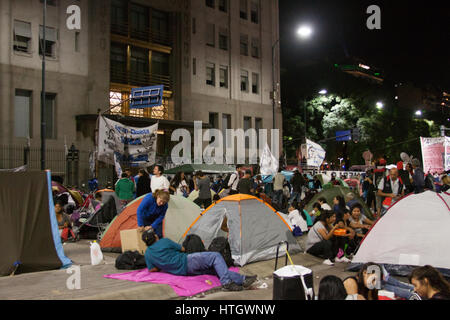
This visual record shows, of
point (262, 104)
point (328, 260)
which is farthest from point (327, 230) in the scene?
point (262, 104)

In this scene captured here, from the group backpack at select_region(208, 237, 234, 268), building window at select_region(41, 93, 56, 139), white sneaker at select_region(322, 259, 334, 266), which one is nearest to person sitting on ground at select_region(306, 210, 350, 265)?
white sneaker at select_region(322, 259, 334, 266)

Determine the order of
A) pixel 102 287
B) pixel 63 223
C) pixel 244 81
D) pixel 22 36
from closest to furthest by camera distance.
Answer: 1. pixel 102 287
2. pixel 63 223
3. pixel 22 36
4. pixel 244 81

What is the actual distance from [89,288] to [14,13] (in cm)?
2330

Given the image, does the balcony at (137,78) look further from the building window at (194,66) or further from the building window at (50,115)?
the building window at (50,115)

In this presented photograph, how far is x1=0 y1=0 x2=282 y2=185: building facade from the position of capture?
26.5 meters

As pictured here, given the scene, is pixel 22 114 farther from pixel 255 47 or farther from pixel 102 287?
pixel 102 287

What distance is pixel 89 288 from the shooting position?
7629 millimetres

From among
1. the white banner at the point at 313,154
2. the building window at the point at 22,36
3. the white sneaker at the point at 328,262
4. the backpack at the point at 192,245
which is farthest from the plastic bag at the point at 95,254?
the building window at the point at 22,36

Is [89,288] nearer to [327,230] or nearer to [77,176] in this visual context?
[327,230]

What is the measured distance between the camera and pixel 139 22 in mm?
33688

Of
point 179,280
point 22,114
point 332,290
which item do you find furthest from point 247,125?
point 332,290

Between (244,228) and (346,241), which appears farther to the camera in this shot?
(346,241)

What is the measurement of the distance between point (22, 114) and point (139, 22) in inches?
457

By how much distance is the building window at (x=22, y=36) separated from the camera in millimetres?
26297
